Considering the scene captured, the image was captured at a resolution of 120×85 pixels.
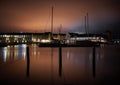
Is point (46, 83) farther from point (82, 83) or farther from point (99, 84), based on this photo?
point (99, 84)

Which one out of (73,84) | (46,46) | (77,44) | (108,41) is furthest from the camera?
(108,41)

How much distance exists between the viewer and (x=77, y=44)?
61625mm

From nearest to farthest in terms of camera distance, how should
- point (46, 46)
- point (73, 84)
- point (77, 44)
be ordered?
1. point (73, 84)
2. point (46, 46)
3. point (77, 44)

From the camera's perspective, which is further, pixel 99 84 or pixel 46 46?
pixel 46 46

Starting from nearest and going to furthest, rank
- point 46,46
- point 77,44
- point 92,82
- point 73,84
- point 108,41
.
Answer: point 73,84 → point 92,82 → point 46,46 → point 77,44 → point 108,41

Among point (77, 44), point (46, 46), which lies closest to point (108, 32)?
point (77, 44)

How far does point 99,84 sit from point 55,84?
8.04ft

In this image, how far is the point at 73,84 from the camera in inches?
456

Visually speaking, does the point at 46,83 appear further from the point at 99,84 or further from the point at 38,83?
the point at 99,84

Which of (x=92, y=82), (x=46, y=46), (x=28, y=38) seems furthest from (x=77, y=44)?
(x=28, y=38)

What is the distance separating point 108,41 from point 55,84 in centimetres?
9964

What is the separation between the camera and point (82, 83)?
12.0 metres

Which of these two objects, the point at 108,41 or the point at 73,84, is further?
the point at 108,41

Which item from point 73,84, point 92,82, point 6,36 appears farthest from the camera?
point 6,36
